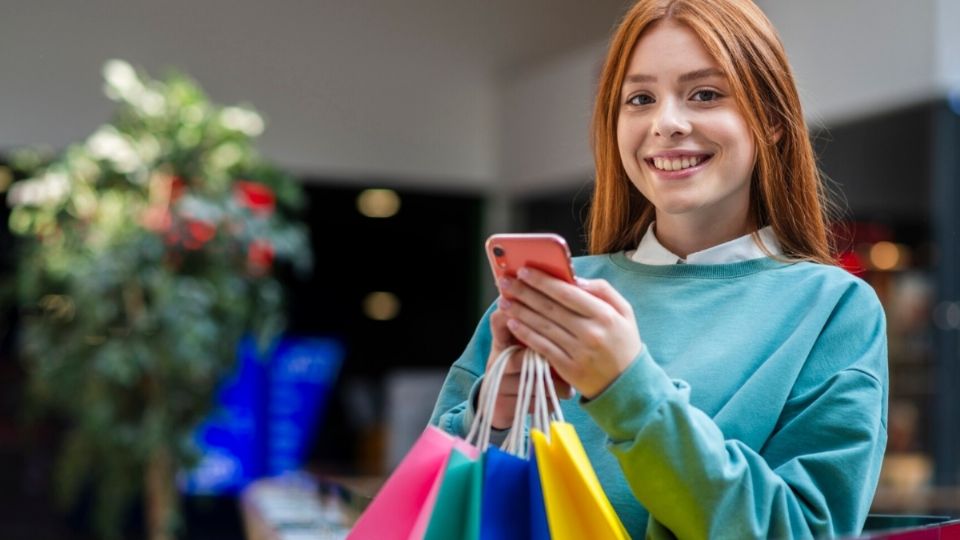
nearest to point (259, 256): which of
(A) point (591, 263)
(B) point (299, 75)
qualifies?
(B) point (299, 75)

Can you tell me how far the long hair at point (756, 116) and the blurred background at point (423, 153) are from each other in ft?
17.0

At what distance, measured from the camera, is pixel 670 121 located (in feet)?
3.94

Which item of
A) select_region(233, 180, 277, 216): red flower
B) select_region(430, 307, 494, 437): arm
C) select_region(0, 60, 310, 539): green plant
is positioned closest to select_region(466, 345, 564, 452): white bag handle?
select_region(430, 307, 494, 437): arm

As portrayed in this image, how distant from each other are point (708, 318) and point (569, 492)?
0.84ft

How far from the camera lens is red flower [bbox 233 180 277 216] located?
18.7 ft

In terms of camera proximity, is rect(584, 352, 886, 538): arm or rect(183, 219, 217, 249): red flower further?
rect(183, 219, 217, 249): red flower

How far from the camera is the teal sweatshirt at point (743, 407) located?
39.7 inches

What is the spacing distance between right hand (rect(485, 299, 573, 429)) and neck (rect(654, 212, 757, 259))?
0.26 metres

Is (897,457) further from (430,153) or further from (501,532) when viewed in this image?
(501,532)

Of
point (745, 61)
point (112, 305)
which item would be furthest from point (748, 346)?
point (112, 305)

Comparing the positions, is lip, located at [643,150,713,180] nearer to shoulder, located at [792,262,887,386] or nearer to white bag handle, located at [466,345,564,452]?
shoulder, located at [792,262,887,386]

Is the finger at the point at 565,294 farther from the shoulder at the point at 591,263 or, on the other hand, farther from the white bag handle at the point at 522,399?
the shoulder at the point at 591,263

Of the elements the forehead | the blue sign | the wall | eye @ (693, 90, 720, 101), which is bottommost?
the blue sign

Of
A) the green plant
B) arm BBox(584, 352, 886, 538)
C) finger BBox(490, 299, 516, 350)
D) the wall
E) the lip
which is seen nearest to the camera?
arm BBox(584, 352, 886, 538)
